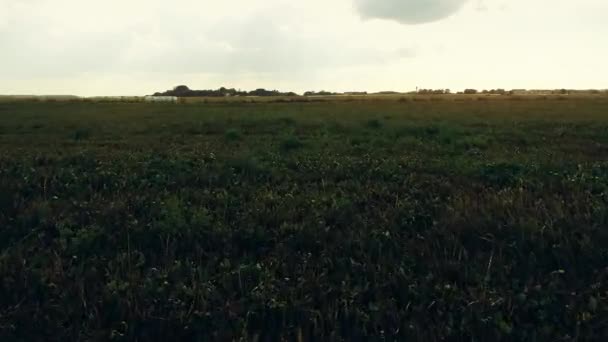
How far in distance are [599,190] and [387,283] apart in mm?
3960

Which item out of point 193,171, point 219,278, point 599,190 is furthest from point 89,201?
point 599,190

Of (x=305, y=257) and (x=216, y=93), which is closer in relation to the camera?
(x=305, y=257)

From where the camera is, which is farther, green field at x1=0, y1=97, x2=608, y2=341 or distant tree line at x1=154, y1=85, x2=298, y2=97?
distant tree line at x1=154, y1=85, x2=298, y2=97

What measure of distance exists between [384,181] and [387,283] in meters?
3.41

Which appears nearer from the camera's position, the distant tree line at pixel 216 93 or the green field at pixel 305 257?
the green field at pixel 305 257

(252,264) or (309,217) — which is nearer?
(252,264)

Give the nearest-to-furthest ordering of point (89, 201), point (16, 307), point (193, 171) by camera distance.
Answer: point (16, 307), point (89, 201), point (193, 171)

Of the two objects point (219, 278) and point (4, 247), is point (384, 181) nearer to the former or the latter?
point (219, 278)

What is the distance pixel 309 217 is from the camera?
4.57 meters

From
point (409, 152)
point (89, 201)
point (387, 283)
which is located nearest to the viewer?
point (387, 283)

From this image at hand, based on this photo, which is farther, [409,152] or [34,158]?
[409,152]

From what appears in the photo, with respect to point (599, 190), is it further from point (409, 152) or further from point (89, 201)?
point (89, 201)

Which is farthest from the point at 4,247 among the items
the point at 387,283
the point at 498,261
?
the point at 498,261

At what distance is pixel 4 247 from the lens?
3.96 meters
